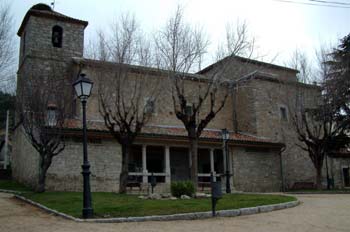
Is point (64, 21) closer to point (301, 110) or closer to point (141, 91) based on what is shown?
point (141, 91)

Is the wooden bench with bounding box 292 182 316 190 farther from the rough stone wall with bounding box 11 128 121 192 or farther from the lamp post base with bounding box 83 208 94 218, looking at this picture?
the lamp post base with bounding box 83 208 94 218

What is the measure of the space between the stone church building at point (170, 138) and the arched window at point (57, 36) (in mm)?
64

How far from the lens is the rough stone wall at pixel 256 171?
2411 centimetres

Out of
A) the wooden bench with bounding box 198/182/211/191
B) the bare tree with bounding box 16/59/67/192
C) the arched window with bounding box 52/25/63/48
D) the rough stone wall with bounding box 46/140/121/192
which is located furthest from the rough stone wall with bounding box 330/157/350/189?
the arched window with bounding box 52/25/63/48

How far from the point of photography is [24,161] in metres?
22.9

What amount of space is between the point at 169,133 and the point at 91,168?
5.15 m

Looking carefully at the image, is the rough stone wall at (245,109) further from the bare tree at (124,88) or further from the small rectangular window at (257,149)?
the bare tree at (124,88)

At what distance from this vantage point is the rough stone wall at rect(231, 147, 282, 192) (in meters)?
24.1

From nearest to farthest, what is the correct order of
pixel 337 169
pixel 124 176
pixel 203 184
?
pixel 124 176, pixel 203 184, pixel 337 169

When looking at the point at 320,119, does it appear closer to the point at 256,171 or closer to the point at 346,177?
the point at 256,171

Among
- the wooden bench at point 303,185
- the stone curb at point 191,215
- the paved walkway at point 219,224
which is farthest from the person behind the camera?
the wooden bench at point 303,185

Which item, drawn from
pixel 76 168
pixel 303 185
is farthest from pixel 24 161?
pixel 303 185

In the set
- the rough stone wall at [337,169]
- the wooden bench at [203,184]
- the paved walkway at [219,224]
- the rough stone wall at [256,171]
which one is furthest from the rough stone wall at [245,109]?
the paved walkway at [219,224]

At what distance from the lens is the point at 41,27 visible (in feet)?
81.4
